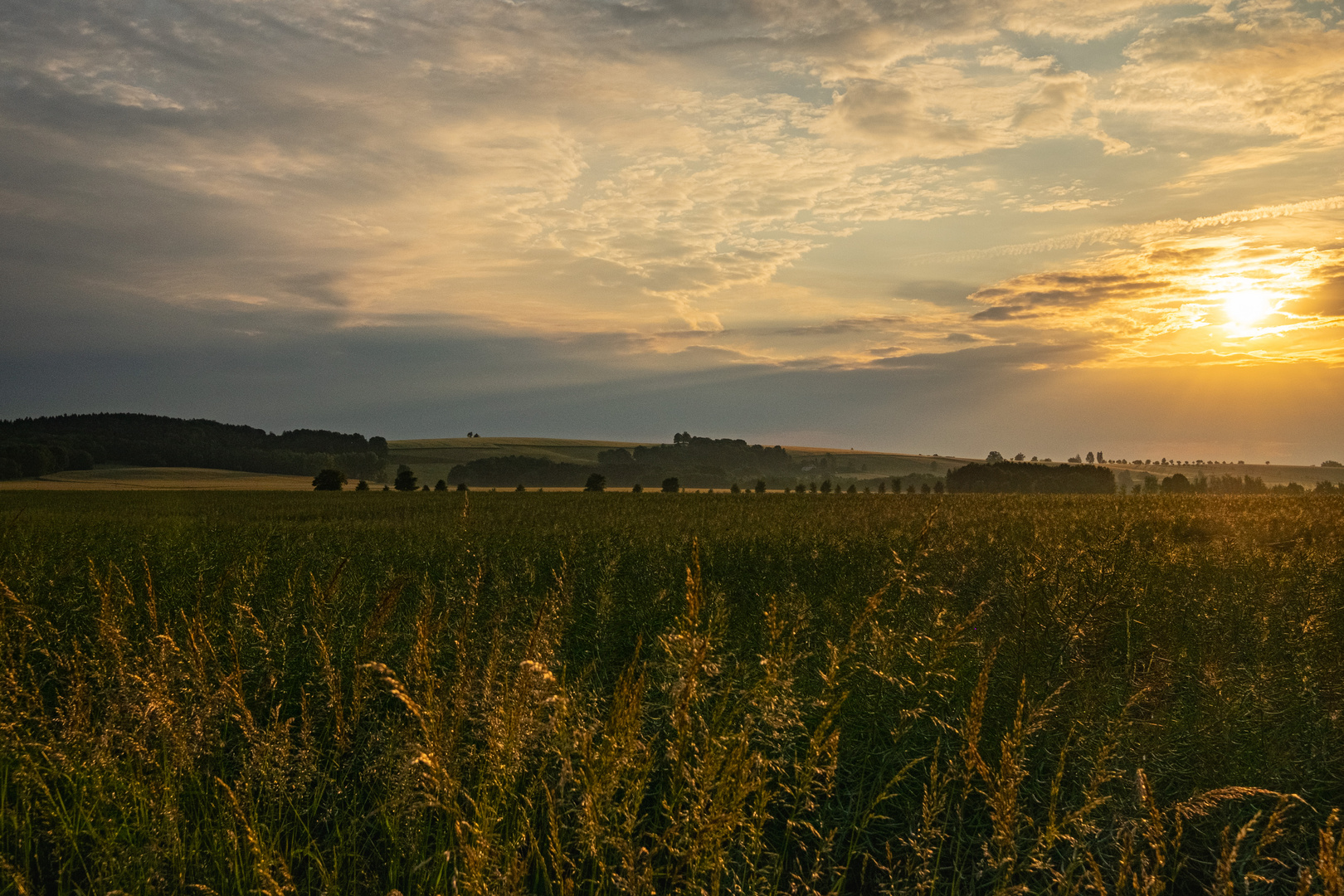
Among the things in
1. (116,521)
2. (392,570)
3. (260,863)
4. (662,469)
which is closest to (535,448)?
(662,469)

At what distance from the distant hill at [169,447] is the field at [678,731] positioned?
88691 mm

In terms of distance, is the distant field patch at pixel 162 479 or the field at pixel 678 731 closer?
the field at pixel 678 731

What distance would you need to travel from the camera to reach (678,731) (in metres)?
2.54

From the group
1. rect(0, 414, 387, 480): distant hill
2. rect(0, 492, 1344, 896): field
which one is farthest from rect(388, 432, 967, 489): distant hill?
rect(0, 492, 1344, 896): field

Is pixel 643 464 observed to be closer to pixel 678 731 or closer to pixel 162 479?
pixel 162 479

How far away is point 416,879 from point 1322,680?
652cm

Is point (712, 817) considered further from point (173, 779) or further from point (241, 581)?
point (241, 581)

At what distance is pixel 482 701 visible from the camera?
3424 millimetres

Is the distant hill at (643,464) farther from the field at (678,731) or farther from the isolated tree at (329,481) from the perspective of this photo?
the field at (678,731)

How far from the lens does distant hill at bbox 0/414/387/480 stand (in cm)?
8294

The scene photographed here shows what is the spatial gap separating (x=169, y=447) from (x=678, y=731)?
108990mm

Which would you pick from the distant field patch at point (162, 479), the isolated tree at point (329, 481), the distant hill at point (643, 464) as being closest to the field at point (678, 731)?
the isolated tree at point (329, 481)

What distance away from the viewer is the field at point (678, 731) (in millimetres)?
2555

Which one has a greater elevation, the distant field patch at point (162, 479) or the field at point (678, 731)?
the field at point (678, 731)
